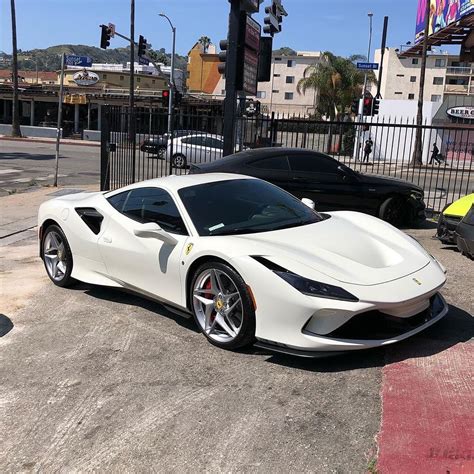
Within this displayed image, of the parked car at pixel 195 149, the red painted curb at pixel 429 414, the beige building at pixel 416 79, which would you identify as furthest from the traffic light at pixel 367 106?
the beige building at pixel 416 79

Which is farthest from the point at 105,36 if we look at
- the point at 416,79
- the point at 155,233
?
the point at 416,79

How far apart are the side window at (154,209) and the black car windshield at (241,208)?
0.13m

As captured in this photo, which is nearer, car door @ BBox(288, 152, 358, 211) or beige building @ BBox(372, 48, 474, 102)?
car door @ BBox(288, 152, 358, 211)

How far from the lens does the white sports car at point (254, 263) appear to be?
149 inches

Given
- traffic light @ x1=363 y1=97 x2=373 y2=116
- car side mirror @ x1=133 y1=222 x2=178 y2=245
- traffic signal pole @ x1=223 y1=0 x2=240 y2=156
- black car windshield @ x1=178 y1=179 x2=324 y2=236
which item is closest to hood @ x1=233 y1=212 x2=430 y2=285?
black car windshield @ x1=178 y1=179 x2=324 y2=236

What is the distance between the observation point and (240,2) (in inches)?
432

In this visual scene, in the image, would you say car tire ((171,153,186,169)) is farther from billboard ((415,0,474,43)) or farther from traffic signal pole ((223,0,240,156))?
billboard ((415,0,474,43))

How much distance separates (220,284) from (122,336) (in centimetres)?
102

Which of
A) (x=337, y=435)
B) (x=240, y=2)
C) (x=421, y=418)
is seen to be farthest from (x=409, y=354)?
(x=240, y=2)

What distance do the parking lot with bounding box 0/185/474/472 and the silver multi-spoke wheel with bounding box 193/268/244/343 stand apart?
160 mm

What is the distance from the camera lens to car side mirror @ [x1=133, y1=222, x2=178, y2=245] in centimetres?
461

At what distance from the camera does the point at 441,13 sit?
26156 millimetres

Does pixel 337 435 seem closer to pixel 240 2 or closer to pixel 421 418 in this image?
pixel 421 418

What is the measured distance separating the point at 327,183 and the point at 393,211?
4.23 ft
